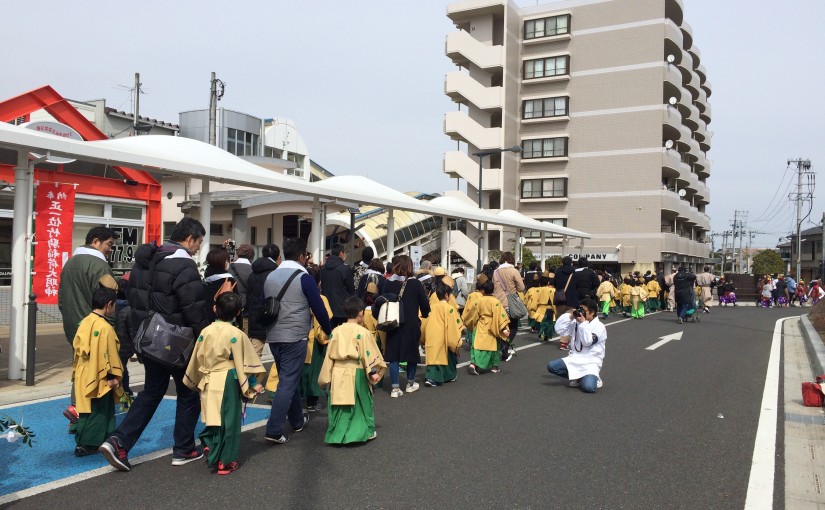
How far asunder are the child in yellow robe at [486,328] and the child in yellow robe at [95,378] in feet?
17.2

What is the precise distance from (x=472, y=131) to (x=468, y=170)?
9.68 ft

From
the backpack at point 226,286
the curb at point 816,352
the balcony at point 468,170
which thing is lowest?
the curb at point 816,352

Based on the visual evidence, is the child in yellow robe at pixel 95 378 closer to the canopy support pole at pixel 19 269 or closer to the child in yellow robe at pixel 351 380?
the child in yellow robe at pixel 351 380

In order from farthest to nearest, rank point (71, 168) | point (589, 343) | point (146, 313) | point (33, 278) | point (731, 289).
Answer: point (731, 289) → point (71, 168) → point (33, 278) → point (589, 343) → point (146, 313)

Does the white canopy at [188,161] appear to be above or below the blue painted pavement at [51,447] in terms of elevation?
above

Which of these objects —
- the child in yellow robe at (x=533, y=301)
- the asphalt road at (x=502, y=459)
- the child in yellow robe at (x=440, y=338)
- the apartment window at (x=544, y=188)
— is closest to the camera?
the asphalt road at (x=502, y=459)

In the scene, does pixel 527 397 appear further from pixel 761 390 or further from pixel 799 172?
pixel 799 172

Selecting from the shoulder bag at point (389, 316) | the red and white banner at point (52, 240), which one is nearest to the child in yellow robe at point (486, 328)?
the shoulder bag at point (389, 316)

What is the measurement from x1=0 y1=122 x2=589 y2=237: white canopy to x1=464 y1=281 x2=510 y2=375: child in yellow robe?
167 inches

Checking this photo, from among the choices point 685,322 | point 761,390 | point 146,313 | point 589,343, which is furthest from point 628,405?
point 685,322

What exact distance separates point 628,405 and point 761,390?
2451 mm

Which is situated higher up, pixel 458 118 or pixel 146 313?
pixel 458 118

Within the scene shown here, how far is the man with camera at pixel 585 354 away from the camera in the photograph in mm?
8180

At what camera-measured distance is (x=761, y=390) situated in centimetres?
843
